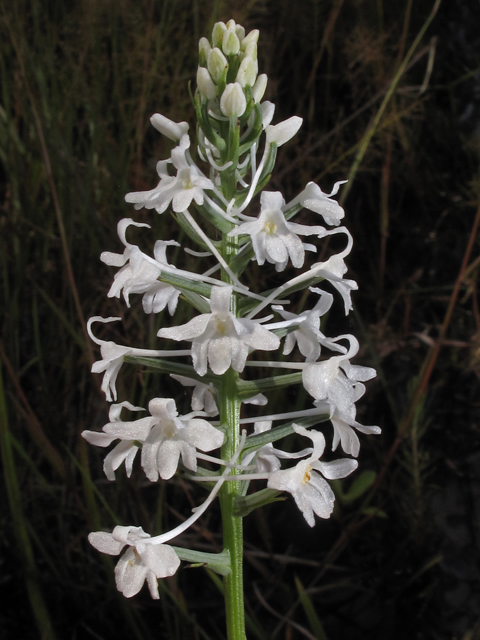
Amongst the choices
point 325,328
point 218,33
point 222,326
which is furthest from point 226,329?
point 325,328

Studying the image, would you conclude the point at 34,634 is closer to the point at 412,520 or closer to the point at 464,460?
the point at 412,520

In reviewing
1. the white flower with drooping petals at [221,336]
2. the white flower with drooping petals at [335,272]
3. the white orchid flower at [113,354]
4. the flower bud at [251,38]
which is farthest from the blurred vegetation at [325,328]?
the flower bud at [251,38]

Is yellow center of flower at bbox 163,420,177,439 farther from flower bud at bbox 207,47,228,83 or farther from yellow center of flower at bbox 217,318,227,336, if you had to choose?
flower bud at bbox 207,47,228,83

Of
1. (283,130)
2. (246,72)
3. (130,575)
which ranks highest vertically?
(246,72)

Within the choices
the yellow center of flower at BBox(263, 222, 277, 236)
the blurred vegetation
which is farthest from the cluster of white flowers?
the blurred vegetation

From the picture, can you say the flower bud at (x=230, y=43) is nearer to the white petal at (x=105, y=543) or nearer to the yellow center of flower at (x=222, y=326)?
the yellow center of flower at (x=222, y=326)

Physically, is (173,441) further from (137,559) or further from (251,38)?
(251,38)
